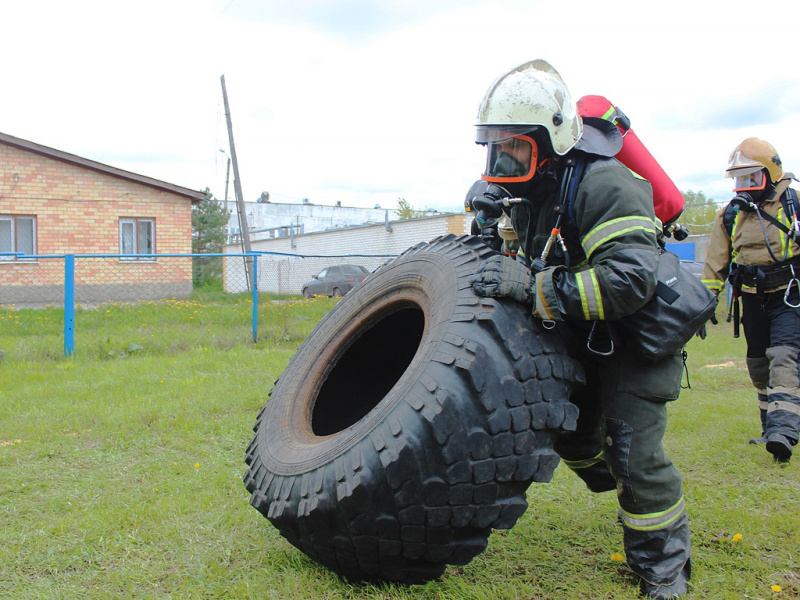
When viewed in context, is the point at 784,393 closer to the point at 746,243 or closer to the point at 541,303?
the point at 746,243

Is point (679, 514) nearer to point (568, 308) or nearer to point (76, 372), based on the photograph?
point (568, 308)

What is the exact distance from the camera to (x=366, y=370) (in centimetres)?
354

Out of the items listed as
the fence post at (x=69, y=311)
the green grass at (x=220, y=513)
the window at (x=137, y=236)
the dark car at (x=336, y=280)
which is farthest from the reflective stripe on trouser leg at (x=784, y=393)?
the window at (x=137, y=236)

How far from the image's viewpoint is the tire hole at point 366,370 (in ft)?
11.1

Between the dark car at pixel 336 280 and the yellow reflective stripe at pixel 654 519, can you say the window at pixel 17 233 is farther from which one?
the yellow reflective stripe at pixel 654 519

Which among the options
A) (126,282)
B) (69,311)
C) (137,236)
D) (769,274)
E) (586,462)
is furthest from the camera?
(137,236)

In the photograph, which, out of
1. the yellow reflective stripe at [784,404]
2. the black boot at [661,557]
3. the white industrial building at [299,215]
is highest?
the white industrial building at [299,215]

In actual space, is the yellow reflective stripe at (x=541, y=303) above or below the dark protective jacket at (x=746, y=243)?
below

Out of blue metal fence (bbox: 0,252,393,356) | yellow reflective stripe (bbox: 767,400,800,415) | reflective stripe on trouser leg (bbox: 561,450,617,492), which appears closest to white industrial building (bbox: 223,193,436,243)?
blue metal fence (bbox: 0,252,393,356)

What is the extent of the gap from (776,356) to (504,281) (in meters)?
3.17

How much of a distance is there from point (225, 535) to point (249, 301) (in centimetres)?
745

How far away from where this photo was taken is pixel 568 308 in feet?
7.58

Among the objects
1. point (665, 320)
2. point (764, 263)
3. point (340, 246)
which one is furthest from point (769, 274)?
point (340, 246)

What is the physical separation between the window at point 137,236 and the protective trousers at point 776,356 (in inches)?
710
